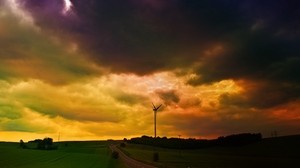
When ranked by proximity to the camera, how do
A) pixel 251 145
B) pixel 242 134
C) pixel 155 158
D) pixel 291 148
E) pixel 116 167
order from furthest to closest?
1. pixel 242 134
2. pixel 251 145
3. pixel 291 148
4. pixel 155 158
5. pixel 116 167

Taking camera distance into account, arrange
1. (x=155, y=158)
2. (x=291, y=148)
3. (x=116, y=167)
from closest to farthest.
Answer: (x=116, y=167), (x=155, y=158), (x=291, y=148)

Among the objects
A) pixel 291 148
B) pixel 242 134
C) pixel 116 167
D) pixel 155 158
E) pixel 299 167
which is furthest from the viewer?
pixel 242 134

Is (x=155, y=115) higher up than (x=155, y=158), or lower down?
higher up

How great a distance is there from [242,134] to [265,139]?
50.5 ft

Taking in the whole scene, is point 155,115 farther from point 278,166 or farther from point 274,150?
point 278,166

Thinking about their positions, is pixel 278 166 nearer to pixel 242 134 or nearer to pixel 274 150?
pixel 274 150

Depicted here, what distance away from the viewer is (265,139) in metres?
170

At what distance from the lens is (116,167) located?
3654 inches

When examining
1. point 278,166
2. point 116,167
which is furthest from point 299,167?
point 116,167

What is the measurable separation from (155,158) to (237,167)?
124 feet

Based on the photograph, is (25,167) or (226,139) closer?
(25,167)

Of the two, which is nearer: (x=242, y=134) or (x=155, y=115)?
(x=155, y=115)

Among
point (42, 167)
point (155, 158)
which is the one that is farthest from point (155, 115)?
point (42, 167)

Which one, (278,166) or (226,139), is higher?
(226,139)
